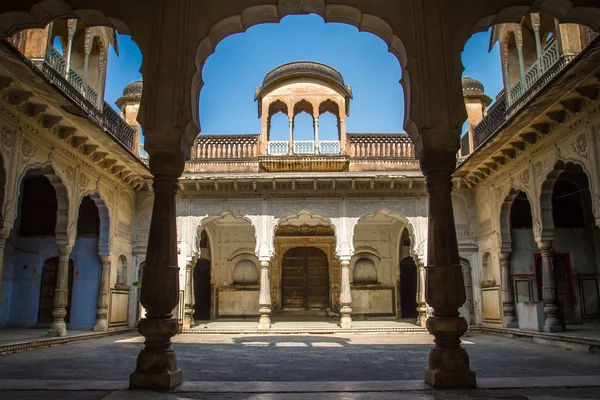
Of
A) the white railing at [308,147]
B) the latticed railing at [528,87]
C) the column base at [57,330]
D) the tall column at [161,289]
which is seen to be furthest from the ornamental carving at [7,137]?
the latticed railing at [528,87]

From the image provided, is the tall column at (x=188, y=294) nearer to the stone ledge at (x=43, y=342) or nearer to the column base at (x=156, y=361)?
the stone ledge at (x=43, y=342)

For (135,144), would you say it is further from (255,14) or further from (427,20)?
(427,20)

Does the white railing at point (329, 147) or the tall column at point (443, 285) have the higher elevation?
the white railing at point (329, 147)

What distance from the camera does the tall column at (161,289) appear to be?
14.2 ft

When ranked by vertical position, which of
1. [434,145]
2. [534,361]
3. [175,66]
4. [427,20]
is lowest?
[534,361]

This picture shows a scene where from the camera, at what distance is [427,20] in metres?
5.00

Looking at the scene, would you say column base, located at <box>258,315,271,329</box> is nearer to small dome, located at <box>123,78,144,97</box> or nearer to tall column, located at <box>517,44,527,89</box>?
tall column, located at <box>517,44,527,89</box>

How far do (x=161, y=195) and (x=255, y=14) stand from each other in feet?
6.96

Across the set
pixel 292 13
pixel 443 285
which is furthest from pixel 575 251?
pixel 292 13

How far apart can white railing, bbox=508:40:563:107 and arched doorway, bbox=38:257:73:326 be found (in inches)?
489

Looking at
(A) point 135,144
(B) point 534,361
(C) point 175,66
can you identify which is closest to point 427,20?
(C) point 175,66

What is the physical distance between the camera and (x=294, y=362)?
271 inches

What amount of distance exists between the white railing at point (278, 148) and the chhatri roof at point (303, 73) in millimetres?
1720

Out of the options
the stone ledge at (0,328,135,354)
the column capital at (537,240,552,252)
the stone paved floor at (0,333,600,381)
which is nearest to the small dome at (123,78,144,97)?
the stone ledge at (0,328,135,354)
